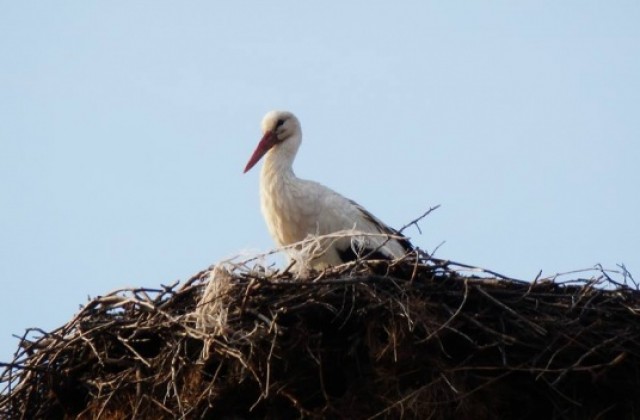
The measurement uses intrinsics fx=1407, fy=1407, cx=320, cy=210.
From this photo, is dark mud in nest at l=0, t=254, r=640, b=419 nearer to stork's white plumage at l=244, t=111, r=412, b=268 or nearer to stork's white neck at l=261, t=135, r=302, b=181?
stork's white plumage at l=244, t=111, r=412, b=268

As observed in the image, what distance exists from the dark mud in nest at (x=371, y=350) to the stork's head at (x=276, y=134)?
2.05 metres

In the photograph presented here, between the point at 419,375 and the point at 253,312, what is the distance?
0.67 m

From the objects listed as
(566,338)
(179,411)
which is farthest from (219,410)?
(566,338)

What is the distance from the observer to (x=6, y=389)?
5672 millimetres

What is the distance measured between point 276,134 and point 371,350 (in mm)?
2550

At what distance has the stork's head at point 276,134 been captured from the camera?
24.8 feet

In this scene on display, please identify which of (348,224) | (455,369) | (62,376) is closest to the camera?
(455,369)

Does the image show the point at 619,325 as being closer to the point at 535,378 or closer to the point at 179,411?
the point at 535,378

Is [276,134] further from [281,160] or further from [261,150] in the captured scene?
[281,160]

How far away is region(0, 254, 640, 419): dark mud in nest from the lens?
205 inches

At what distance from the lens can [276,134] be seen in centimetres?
758

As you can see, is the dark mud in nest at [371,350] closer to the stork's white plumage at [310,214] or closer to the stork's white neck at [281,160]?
the stork's white plumage at [310,214]

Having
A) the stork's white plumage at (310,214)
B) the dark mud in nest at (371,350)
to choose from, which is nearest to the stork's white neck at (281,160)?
the stork's white plumage at (310,214)

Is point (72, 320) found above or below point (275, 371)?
above
